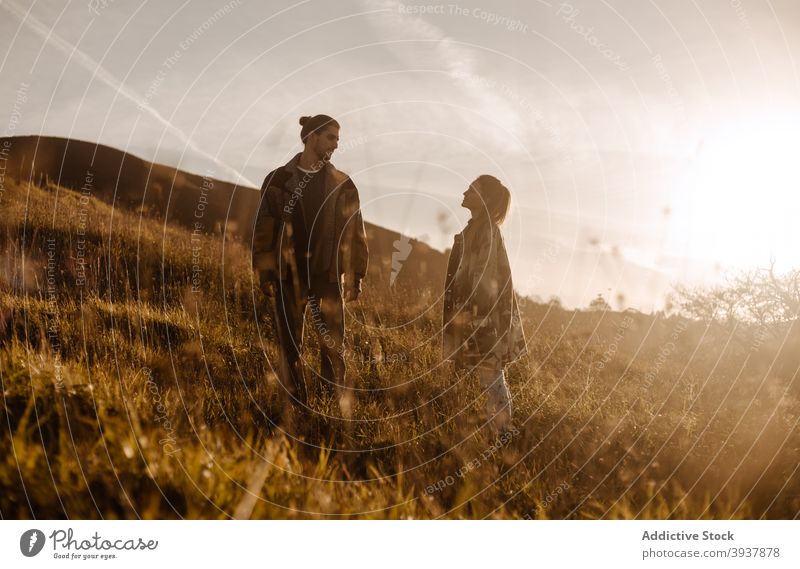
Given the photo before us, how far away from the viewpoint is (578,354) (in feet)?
24.1

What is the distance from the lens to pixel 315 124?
4547 mm

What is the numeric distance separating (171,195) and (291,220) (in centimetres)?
773

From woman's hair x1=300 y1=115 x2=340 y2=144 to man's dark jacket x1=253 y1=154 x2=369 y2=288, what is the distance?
0.24 metres

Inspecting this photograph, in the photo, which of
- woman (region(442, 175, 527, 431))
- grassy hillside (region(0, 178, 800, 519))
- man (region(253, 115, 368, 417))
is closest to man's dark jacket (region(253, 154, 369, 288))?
man (region(253, 115, 368, 417))

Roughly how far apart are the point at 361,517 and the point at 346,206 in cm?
250

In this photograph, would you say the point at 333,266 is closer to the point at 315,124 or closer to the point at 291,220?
the point at 291,220

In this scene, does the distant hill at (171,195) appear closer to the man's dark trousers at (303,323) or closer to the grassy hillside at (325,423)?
the grassy hillside at (325,423)

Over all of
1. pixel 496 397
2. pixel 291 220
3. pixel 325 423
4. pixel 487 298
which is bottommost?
pixel 325 423

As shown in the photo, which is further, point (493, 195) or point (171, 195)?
point (171, 195)

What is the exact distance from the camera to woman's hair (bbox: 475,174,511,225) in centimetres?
459

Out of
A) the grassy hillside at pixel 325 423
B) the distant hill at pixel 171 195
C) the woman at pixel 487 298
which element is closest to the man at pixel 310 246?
the grassy hillside at pixel 325 423

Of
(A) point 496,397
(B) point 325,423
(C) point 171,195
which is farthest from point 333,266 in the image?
(C) point 171,195

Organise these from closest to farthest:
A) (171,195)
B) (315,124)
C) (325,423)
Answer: (325,423) → (315,124) → (171,195)
